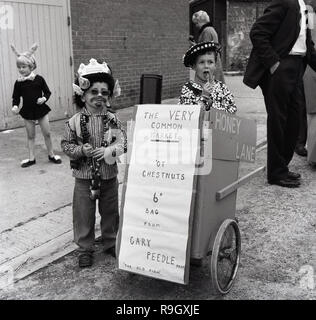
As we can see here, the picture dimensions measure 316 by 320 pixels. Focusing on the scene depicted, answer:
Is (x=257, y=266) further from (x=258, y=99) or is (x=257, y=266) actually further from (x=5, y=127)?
(x=258, y=99)

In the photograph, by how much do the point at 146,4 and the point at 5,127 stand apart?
4149 millimetres

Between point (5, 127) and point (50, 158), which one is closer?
point (50, 158)

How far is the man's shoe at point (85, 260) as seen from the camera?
346cm

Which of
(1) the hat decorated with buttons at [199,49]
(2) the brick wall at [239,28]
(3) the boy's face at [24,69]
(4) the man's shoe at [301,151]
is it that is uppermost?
(2) the brick wall at [239,28]

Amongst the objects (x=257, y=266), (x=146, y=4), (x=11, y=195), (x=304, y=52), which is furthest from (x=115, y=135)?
(x=146, y=4)

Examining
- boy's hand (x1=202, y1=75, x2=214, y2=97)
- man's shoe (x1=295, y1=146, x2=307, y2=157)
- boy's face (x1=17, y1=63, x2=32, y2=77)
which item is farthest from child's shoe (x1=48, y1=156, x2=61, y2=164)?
man's shoe (x1=295, y1=146, x2=307, y2=157)

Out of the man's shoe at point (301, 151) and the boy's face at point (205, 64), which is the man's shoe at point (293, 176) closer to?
the man's shoe at point (301, 151)

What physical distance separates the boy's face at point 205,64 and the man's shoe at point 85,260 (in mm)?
1571

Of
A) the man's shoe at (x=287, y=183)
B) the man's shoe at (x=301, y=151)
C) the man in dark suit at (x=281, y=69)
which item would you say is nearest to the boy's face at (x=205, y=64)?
the man in dark suit at (x=281, y=69)

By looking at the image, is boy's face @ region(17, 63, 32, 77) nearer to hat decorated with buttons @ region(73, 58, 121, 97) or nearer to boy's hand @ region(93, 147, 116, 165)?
hat decorated with buttons @ region(73, 58, 121, 97)

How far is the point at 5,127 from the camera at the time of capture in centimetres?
744

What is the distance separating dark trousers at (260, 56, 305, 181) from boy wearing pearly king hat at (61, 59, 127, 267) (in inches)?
82.3

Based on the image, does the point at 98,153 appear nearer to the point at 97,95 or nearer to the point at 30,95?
the point at 97,95

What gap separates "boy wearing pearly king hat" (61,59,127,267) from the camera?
3.34 metres
